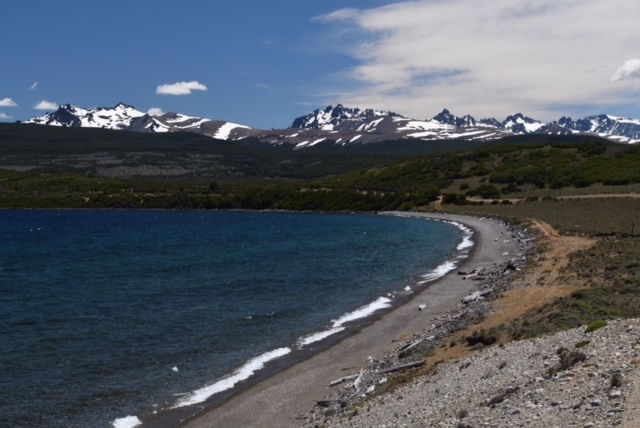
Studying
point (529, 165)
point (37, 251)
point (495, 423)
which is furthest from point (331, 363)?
point (529, 165)

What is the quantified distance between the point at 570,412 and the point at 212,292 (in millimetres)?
27122

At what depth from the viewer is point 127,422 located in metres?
16.8

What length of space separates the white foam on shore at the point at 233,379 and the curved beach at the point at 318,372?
0.70 metres

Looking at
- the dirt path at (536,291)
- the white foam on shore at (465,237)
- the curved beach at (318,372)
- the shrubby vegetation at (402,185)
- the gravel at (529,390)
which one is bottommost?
the curved beach at (318,372)

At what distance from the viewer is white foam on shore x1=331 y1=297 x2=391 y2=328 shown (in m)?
28.1

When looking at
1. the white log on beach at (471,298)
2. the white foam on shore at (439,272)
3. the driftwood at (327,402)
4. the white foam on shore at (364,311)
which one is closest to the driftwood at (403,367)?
the driftwood at (327,402)

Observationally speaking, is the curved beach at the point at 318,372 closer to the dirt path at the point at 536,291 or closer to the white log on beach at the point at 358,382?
the white log on beach at the point at 358,382

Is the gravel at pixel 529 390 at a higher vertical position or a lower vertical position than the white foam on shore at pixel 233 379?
higher

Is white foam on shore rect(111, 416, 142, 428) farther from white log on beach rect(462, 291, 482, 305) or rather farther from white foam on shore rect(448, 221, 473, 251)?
white foam on shore rect(448, 221, 473, 251)

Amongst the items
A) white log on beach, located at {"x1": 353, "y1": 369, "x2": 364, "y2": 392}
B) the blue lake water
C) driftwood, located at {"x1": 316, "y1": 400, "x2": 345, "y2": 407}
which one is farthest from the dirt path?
the blue lake water

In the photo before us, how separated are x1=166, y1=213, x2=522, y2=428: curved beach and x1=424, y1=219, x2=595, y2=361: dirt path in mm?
2836

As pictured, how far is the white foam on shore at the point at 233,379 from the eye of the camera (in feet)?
→ 60.7

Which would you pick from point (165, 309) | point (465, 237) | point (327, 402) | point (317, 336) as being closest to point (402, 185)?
point (465, 237)

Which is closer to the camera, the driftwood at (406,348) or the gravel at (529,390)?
the gravel at (529,390)
